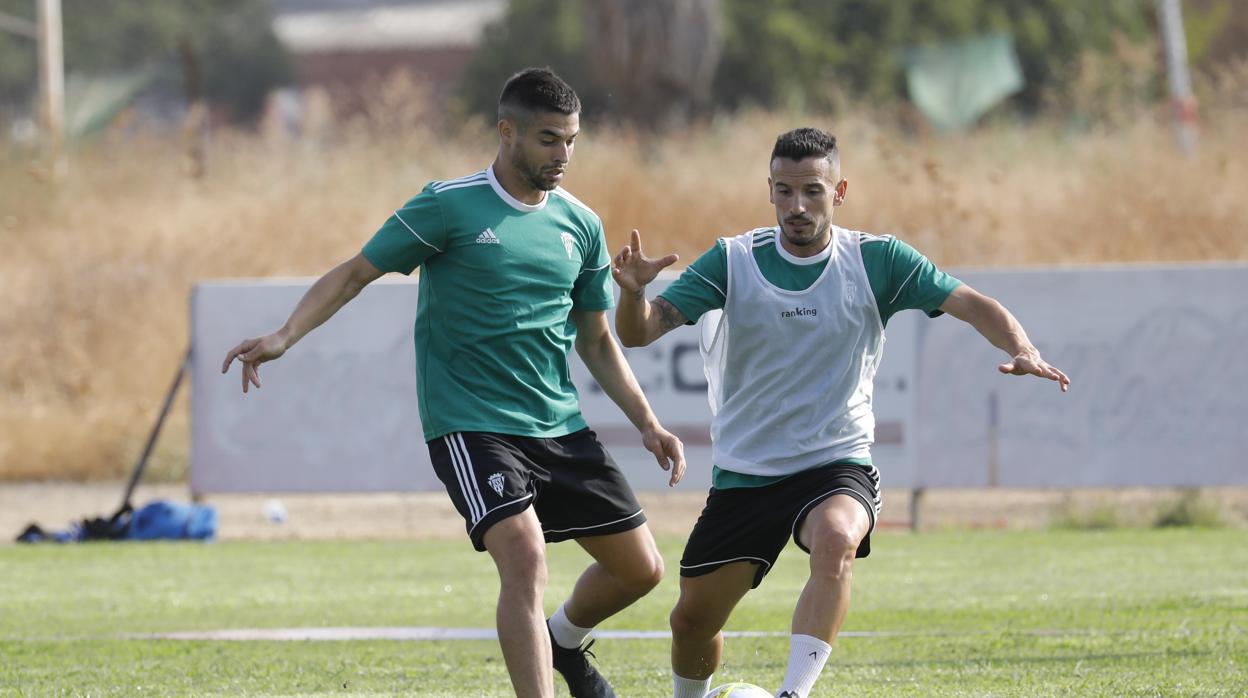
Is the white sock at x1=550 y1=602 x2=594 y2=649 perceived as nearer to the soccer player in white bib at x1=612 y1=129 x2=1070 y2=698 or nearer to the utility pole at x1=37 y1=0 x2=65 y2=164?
the soccer player in white bib at x1=612 y1=129 x2=1070 y2=698

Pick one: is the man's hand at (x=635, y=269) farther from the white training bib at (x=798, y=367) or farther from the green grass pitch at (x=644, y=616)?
the green grass pitch at (x=644, y=616)

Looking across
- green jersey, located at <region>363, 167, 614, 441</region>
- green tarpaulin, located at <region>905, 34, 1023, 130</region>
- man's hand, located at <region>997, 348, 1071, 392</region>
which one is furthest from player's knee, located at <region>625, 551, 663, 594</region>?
green tarpaulin, located at <region>905, 34, 1023, 130</region>

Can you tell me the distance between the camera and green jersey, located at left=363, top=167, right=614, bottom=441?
233 inches

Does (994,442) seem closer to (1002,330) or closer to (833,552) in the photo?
(1002,330)

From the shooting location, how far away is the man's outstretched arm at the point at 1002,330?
18.9ft

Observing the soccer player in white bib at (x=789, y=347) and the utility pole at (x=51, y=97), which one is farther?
the utility pole at (x=51, y=97)

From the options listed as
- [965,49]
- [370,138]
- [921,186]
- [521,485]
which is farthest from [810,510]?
[965,49]

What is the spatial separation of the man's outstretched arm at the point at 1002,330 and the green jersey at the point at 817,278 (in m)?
0.05

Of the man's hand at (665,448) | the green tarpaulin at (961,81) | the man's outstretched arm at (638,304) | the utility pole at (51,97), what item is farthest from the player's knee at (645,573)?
the utility pole at (51,97)

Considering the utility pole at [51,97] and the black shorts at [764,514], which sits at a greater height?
the black shorts at [764,514]

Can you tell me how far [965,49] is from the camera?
87.4 ft

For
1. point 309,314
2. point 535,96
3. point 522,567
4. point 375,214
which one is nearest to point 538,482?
point 522,567

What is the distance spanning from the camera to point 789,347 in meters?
6.07

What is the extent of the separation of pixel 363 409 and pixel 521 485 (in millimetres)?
8429
